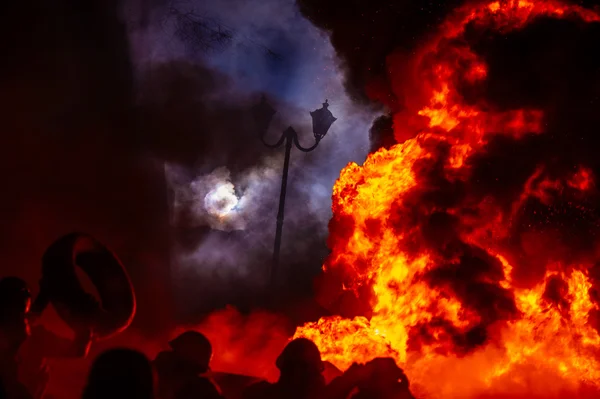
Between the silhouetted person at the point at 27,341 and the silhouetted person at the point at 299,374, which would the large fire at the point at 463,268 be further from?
the silhouetted person at the point at 27,341

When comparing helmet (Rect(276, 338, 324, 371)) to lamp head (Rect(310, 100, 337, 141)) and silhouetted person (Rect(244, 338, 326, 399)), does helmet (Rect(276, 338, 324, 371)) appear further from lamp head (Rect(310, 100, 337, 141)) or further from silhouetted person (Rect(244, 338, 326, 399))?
lamp head (Rect(310, 100, 337, 141))

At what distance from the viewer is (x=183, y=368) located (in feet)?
15.8

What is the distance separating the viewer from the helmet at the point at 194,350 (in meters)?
4.82

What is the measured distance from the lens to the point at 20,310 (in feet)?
14.5

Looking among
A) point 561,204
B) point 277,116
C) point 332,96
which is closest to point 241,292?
point 277,116

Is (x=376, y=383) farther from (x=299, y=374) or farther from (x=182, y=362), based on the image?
(x=182, y=362)

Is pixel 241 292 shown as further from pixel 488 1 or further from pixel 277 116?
pixel 488 1

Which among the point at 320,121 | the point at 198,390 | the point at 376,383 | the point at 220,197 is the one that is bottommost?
the point at 198,390

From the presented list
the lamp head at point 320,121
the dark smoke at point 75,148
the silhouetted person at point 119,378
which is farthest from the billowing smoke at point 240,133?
the silhouetted person at point 119,378

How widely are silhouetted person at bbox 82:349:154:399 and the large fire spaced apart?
18.2ft

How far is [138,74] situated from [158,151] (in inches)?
58.9

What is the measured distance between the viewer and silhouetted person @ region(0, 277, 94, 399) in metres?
4.38

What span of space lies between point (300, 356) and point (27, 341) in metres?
2.40

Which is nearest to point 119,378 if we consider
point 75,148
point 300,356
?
point 300,356
